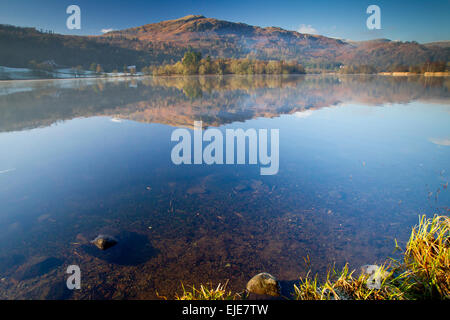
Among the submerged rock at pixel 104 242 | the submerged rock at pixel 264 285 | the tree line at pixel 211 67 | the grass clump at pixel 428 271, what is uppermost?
the tree line at pixel 211 67

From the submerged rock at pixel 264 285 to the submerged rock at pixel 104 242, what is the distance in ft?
8.04

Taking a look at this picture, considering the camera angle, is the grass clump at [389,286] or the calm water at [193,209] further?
the calm water at [193,209]

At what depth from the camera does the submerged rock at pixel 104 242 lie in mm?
4102

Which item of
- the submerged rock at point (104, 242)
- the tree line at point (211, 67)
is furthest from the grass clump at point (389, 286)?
the tree line at point (211, 67)

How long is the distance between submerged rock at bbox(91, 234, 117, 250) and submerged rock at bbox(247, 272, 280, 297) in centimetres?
245

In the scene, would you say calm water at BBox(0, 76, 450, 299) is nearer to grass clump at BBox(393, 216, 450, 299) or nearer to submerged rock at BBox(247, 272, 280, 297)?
submerged rock at BBox(247, 272, 280, 297)

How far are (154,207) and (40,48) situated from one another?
541 ft

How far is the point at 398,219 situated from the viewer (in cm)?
476

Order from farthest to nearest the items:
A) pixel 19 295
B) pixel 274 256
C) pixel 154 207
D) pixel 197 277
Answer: pixel 154 207 < pixel 274 256 < pixel 197 277 < pixel 19 295

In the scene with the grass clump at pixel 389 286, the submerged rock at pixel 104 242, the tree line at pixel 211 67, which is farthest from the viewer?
the tree line at pixel 211 67

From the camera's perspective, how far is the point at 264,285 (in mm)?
3258

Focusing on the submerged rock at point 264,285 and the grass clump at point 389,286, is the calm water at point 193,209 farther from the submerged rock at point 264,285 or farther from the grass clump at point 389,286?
the grass clump at point 389,286
